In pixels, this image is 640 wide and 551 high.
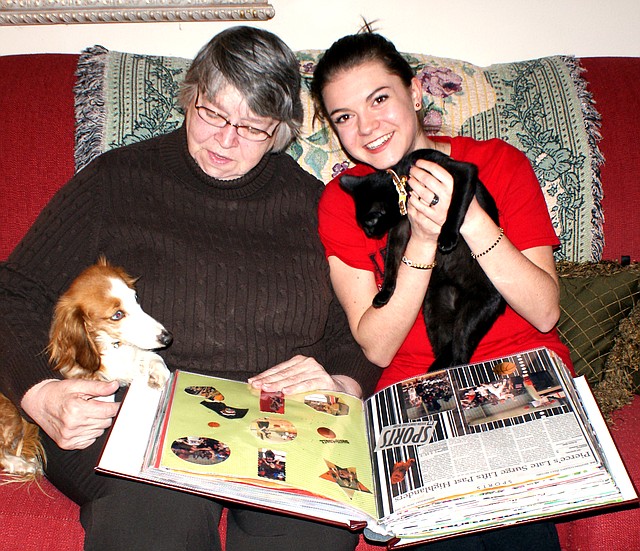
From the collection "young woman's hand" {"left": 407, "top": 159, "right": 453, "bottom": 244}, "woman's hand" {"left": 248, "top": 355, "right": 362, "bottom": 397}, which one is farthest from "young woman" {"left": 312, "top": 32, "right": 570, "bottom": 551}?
"woman's hand" {"left": 248, "top": 355, "right": 362, "bottom": 397}

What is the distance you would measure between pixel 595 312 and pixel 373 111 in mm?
866

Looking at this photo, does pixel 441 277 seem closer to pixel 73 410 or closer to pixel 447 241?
pixel 447 241

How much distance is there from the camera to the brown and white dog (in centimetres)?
146

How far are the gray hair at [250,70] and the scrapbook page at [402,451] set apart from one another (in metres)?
0.68

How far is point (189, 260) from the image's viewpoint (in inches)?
62.7

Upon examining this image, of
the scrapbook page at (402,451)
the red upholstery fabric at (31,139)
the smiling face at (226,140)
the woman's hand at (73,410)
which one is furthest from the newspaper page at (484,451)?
the red upholstery fabric at (31,139)

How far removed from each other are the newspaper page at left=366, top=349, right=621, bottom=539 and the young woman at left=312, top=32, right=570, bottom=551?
0.70 feet

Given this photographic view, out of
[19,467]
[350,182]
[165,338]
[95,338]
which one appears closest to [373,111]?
[350,182]

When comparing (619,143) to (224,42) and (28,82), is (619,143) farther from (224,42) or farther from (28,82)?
(28,82)

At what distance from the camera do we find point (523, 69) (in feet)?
6.82

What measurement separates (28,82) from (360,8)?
1.15 m

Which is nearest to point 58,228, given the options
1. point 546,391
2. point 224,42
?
point 224,42

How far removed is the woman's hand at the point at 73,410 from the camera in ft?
4.37

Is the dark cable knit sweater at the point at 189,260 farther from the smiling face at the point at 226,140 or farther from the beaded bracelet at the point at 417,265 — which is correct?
the beaded bracelet at the point at 417,265
